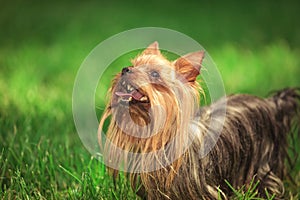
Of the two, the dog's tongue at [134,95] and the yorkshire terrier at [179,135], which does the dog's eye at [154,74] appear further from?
the dog's tongue at [134,95]

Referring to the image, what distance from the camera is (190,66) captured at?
323cm

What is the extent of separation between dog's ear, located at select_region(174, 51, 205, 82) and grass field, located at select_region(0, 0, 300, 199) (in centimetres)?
82

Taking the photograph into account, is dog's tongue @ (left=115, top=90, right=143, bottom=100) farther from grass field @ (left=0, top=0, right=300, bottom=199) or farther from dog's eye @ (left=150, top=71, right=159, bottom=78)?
grass field @ (left=0, top=0, right=300, bottom=199)

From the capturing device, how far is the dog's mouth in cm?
306

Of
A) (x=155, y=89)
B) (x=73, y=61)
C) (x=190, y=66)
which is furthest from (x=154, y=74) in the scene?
(x=73, y=61)

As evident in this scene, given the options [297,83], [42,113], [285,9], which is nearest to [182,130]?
[42,113]

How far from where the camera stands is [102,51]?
7156mm

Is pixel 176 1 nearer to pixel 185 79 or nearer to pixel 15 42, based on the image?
pixel 15 42

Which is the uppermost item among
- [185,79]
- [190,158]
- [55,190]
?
[185,79]

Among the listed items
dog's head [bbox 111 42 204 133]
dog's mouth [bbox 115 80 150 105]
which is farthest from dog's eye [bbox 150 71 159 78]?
dog's mouth [bbox 115 80 150 105]

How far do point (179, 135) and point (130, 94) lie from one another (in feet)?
1.12

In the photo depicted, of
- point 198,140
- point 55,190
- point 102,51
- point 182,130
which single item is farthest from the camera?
point 102,51

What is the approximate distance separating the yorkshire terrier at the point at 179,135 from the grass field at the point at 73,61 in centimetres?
34

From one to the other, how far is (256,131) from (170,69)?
0.94 m
